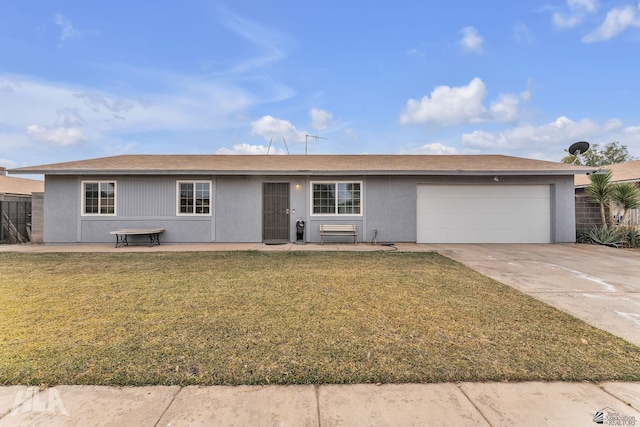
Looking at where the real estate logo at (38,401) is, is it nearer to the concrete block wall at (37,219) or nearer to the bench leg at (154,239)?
the bench leg at (154,239)

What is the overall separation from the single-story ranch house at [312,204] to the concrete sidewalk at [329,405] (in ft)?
27.6

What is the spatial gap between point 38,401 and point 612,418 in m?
3.85

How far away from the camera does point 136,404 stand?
1.93 meters

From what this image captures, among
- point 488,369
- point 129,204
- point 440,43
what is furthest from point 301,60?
point 488,369

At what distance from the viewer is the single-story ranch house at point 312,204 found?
33.8 feet

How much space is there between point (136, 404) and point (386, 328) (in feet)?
7.80

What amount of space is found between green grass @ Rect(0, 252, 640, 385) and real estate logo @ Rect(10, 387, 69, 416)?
11 centimetres

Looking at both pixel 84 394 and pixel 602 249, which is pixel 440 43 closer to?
pixel 602 249

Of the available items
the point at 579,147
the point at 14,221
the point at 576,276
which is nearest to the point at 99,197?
the point at 14,221

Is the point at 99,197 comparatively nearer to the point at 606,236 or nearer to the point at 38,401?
the point at 38,401

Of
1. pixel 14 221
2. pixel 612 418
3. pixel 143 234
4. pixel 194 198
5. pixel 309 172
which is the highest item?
pixel 309 172

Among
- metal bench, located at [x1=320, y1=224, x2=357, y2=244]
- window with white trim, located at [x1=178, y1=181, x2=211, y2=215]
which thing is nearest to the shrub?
metal bench, located at [x1=320, y1=224, x2=357, y2=244]

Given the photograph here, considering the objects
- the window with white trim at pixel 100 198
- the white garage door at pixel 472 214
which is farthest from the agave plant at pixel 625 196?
the window with white trim at pixel 100 198

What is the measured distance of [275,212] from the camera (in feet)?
34.9
